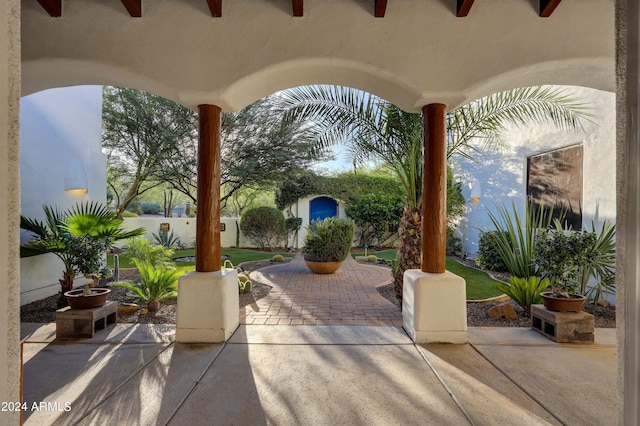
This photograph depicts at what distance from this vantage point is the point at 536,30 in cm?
375

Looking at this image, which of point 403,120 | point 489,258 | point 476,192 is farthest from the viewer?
point 476,192

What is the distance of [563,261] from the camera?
13.6 ft

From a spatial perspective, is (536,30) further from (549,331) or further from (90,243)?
(90,243)

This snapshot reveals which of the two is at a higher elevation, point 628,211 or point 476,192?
point 476,192

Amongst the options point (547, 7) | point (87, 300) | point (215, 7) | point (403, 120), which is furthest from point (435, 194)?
point (87, 300)

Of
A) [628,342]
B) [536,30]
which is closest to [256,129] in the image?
[536,30]

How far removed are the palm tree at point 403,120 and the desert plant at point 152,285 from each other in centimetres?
340

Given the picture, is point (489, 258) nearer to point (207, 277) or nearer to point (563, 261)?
point (563, 261)

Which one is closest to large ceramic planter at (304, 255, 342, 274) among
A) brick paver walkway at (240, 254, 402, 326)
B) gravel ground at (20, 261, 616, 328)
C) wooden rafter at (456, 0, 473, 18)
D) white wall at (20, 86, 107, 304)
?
brick paver walkway at (240, 254, 402, 326)

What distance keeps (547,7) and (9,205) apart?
5.02 meters

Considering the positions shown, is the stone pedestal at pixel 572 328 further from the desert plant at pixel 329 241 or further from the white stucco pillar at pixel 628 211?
the desert plant at pixel 329 241

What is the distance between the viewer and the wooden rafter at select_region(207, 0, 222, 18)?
143 inches

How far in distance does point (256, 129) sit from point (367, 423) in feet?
30.7

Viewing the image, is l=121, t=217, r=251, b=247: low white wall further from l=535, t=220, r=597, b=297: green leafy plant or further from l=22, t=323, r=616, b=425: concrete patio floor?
l=535, t=220, r=597, b=297: green leafy plant
